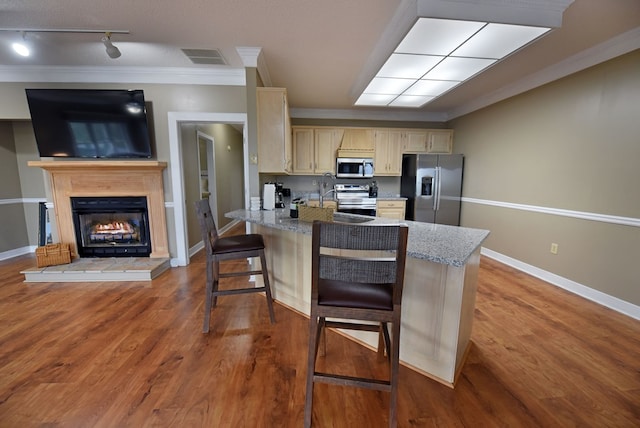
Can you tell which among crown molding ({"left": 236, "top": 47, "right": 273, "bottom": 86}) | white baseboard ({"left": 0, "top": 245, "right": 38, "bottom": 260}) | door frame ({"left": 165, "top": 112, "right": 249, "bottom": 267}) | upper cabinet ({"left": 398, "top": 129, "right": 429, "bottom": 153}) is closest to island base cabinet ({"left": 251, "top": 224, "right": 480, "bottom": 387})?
door frame ({"left": 165, "top": 112, "right": 249, "bottom": 267})

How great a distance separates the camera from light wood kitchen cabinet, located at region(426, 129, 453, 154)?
5164mm

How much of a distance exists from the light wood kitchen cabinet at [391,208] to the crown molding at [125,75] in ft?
10.4

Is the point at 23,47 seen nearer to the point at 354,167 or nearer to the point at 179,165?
the point at 179,165

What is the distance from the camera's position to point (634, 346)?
197 centimetres

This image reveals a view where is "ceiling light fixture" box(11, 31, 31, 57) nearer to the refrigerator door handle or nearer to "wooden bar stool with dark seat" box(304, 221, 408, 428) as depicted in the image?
"wooden bar stool with dark seat" box(304, 221, 408, 428)

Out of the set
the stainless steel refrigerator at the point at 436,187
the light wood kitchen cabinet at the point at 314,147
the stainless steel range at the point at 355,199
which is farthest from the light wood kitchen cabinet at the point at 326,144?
the stainless steel refrigerator at the point at 436,187

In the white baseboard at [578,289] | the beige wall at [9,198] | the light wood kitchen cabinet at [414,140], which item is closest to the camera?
the white baseboard at [578,289]

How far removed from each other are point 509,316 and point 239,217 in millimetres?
2762

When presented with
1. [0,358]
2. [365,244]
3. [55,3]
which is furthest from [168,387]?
[55,3]

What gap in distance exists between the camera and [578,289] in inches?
114

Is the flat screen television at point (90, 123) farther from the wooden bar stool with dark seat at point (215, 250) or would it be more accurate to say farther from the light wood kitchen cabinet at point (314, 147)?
the light wood kitchen cabinet at point (314, 147)

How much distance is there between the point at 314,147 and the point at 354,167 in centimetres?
89

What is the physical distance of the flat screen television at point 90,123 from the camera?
3.17 metres

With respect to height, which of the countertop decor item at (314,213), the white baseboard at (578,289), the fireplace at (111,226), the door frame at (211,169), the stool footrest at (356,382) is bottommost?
the white baseboard at (578,289)
